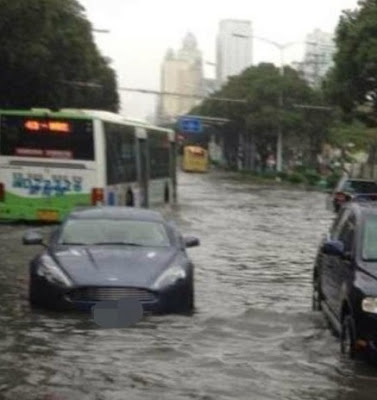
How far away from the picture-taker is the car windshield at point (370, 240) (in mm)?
10477

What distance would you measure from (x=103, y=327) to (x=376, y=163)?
58534 mm

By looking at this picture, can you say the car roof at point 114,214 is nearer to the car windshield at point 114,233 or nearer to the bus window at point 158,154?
the car windshield at point 114,233

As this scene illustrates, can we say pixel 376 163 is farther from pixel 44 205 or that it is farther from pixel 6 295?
pixel 6 295

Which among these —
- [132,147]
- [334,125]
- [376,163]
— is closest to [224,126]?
[334,125]

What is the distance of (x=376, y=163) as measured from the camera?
68.8 metres

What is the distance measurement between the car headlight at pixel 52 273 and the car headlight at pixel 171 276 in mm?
1019

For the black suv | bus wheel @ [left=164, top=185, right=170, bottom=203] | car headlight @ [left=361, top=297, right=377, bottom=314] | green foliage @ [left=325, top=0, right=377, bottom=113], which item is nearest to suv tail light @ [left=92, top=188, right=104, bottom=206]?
bus wheel @ [left=164, top=185, right=170, bottom=203]

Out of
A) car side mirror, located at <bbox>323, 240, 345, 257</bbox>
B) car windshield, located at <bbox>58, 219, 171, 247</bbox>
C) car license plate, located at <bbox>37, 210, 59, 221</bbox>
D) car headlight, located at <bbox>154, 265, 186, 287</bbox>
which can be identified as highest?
car side mirror, located at <bbox>323, 240, 345, 257</bbox>

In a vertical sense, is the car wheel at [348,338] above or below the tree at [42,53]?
below

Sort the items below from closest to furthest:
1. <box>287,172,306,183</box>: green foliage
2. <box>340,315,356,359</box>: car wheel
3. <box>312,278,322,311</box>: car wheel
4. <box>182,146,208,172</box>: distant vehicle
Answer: <box>340,315,356,359</box>: car wheel, <box>312,278,322,311</box>: car wheel, <box>287,172,306,183</box>: green foliage, <box>182,146,208,172</box>: distant vehicle

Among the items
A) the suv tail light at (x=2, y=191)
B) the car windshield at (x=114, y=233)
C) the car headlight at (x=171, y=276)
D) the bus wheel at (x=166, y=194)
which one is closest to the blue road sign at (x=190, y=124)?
the bus wheel at (x=166, y=194)

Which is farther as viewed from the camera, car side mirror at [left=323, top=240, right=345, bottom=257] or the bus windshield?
the bus windshield

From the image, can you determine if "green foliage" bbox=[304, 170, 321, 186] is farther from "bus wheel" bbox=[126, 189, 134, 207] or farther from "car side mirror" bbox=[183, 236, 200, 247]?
"car side mirror" bbox=[183, 236, 200, 247]

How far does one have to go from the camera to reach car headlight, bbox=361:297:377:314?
9406mm
